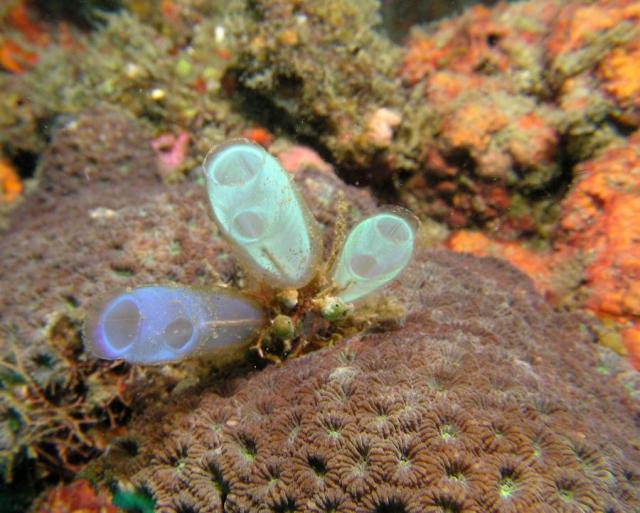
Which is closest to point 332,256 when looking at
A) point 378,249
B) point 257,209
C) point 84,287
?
point 378,249

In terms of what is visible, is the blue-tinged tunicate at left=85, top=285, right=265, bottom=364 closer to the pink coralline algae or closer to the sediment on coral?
the sediment on coral

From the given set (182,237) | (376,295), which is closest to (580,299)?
(376,295)

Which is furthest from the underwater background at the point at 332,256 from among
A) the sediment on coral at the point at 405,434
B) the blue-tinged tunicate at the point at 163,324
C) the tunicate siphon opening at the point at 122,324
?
the tunicate siphon opening at the point at 122,324

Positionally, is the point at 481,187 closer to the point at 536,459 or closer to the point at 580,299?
the point at 580,299

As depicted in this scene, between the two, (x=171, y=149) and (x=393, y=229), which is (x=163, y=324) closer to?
(x=393, y=229)

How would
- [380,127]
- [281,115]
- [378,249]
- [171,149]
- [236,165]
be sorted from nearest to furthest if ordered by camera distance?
[236,165] → [378,249] → [380,127] → [281,115] → [171,149]

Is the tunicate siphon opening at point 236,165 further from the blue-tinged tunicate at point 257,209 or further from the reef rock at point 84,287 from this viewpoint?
the reef rock at point 84,287
